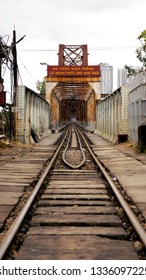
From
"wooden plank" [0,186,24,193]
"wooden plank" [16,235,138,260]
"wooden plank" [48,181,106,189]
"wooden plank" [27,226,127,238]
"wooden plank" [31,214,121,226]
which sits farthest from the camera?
"wooden plank" [48,181,106,189]

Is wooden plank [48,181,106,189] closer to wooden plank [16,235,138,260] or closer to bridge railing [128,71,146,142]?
wooden plank [16,235,138,260]

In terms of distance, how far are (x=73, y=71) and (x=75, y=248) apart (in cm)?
3383

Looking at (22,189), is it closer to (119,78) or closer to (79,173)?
(79,173)

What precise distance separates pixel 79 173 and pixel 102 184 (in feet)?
5.51

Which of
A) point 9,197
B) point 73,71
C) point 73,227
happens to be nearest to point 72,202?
point 9,197

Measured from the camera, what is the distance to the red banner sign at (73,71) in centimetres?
3662

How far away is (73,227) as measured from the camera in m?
4.78

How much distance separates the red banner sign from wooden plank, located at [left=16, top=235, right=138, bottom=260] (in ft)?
→ 108

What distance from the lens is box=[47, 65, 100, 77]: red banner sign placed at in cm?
3662

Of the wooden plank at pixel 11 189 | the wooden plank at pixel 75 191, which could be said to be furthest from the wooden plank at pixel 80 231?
the wooden plank at pixel 11 189

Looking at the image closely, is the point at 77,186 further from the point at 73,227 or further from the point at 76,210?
the point at 73,227

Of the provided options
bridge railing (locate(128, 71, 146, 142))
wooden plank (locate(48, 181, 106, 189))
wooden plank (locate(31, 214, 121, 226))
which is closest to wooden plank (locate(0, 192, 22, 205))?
wooden plank (locate(48, 181, 106, 189))
